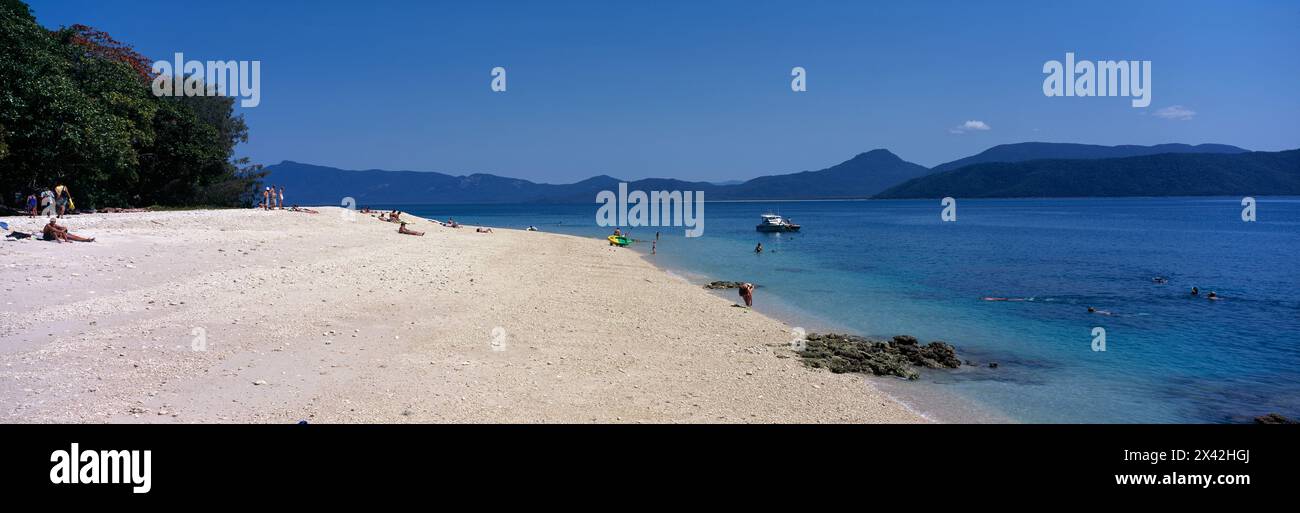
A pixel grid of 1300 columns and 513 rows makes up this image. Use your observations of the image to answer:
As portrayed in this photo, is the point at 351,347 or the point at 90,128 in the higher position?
the point at 90,128

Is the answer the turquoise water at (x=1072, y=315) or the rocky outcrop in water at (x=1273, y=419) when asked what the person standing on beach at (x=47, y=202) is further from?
the rocky outcrop in water at (x=1273, y=419)

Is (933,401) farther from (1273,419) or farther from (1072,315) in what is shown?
(1072,315)

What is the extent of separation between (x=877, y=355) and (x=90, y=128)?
29762mm

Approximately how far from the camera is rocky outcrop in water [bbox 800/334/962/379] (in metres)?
13.0

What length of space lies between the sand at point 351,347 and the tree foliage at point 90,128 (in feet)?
24.6

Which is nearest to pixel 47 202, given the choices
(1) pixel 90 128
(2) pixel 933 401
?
(1) pixel 90 128

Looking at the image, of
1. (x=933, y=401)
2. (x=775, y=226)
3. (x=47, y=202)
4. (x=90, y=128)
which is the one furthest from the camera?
(x=775, y=226)

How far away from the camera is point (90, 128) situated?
26.1 meters

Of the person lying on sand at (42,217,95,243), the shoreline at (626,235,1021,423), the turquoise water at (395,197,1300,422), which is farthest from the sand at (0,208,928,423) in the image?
the turquoise water at (395,197,1300,422)

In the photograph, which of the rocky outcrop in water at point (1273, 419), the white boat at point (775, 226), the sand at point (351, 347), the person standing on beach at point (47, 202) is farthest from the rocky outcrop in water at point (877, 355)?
the white boat at point (775, 226)

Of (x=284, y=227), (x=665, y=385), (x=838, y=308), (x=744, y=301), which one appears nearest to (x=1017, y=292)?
(x=838, y=308)

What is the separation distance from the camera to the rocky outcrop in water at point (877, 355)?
13016 mm

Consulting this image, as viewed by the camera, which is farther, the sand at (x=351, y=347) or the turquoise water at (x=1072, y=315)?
the turquoise water at (x=1072, y=315)

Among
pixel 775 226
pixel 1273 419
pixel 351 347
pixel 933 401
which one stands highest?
pixel 775 226
